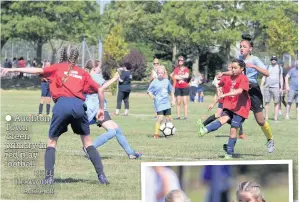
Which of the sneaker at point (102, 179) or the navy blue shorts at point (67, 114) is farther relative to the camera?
the sneaker at point (102, 179)

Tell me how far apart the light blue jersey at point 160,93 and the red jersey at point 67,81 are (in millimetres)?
8635

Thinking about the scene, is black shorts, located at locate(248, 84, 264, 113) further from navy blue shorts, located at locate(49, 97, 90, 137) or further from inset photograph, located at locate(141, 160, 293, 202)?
inset photograph, located at locate(141, 160, 293, 202)

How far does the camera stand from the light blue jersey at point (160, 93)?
729 inches

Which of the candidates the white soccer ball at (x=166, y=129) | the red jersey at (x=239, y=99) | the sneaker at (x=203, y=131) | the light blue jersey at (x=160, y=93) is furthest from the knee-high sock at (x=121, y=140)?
the light blue jersey at (x=160, y=93)

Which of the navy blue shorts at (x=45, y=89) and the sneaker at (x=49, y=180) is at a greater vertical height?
the navy blue shorts at (x=45, y=89)

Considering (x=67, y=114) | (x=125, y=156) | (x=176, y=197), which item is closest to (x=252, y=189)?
(x=176, y=197)

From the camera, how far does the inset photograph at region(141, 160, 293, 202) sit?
250 inches

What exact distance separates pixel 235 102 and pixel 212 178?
7.02m

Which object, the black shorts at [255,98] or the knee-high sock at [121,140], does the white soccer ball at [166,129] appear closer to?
the black shorts at [255,98]

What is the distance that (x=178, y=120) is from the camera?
79.7 feet

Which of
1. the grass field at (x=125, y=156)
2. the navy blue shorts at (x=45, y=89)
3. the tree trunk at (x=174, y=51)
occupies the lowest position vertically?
the grass field at (x=125, y=156)

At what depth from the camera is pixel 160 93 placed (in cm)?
1862

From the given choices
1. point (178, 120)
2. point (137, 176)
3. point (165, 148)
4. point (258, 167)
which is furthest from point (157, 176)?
point (178, 120)

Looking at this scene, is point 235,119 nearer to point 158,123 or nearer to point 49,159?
point 49,159
